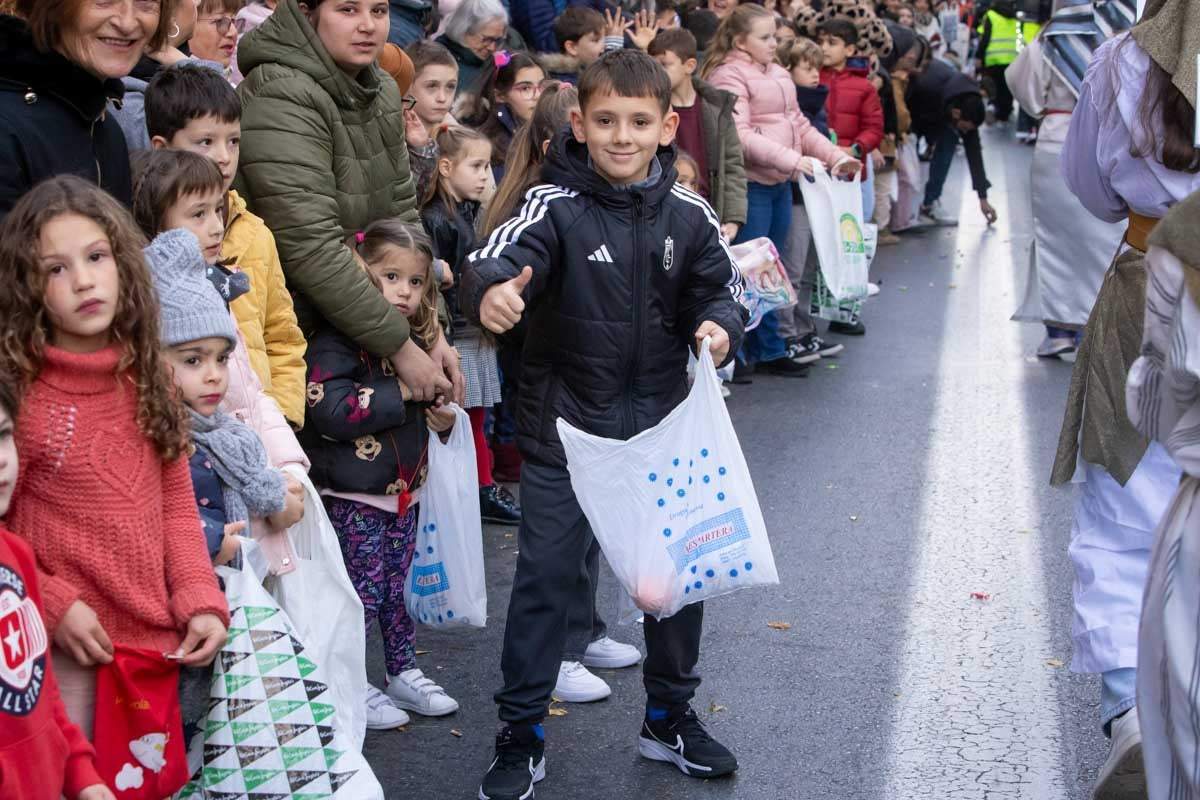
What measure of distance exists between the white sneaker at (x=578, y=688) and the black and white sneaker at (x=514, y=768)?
0.59 m

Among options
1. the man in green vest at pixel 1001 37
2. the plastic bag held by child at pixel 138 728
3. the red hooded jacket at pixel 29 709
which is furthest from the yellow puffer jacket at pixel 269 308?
A: the man in green vest at pixel 1001 37

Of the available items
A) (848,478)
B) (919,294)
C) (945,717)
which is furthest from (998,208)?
(945,717)

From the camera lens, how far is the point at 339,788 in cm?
328

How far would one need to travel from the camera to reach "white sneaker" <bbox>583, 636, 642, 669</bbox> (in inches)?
210

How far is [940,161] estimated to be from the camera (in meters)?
17.0

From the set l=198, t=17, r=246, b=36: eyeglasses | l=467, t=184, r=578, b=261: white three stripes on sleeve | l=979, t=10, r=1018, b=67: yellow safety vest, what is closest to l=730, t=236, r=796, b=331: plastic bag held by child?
l=198, t=17, r=246, b=36: eyeglasses

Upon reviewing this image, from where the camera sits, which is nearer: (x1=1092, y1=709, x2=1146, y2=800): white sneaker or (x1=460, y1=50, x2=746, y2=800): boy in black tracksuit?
(x1=1092, y1=709, x2=1146, y2=800): white sneaker

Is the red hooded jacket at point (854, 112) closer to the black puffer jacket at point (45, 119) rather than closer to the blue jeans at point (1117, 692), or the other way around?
the blue jeans at point (1117, 692)

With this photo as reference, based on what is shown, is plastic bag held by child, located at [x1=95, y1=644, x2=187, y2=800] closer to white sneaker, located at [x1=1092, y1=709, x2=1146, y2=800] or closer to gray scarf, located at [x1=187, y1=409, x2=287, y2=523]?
gray scarf, located at [x1=187, y1=409, x2=287, y2=523]

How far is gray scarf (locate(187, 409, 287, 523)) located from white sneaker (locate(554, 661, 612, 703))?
158cm

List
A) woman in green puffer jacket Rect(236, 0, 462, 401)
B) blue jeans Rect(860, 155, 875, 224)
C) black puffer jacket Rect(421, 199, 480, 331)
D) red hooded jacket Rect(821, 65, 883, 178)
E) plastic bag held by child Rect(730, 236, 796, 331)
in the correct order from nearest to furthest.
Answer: woman in green puffer jacket Rect(236, 0, 462, 401)
black puffer jacket Rect(421, 199, 480, 331)
plastic bag held by child Rect(730, 236, 796, 331)
red hooded jacket Rect(821, 65, 883, 178)
blue jeans Rect(860, 155, 875, 224)

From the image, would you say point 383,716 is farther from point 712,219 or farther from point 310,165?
point 712,219

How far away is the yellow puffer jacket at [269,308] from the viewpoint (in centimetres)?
435

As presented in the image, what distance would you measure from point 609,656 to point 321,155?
6.20 ft
